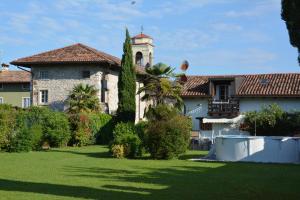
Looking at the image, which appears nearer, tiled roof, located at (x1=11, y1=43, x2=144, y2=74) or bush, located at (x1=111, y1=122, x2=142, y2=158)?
bush, located at (x1=111, y1=122, x2=142, y2=158)

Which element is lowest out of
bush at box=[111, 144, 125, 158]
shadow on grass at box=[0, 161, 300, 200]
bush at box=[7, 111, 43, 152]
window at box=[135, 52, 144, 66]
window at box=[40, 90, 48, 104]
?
shadow on grass at box=[0, 161, 300, 200]

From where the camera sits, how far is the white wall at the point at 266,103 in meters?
45.3

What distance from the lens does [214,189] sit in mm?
14336

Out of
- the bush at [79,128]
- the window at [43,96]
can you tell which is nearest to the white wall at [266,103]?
the bush at [79,128]

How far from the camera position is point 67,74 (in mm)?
45719

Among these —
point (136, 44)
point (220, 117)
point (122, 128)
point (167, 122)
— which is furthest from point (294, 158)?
point (136, 44)

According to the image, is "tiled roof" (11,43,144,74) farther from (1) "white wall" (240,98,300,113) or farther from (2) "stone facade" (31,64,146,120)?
(1) "white wall" (240,98,300,113)

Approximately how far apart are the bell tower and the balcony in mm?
14095

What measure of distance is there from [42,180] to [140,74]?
35.2 meters

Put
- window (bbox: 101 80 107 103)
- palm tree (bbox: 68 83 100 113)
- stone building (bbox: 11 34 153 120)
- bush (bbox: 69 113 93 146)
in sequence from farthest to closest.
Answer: window (bbox: 101 80 107 103), stone building (bbox: 11 34 153 120), palm tree (bbox: 68 83 100 113), bush (bbox: 69 113 93 146)

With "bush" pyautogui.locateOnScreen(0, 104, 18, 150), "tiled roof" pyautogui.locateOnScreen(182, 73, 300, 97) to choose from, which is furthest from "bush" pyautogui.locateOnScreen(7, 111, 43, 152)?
"tiled roof" pyautogui.locateOnScreen(182, 73, 300, 97)

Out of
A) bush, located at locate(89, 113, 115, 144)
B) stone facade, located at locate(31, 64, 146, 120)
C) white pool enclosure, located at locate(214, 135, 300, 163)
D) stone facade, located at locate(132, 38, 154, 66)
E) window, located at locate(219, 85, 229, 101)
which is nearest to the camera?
white pool enclosure, located at locate(214, 135, 300, 163)

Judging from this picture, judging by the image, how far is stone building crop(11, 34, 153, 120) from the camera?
44781 millimetres

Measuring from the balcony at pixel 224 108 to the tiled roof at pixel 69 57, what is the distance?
9.61m
